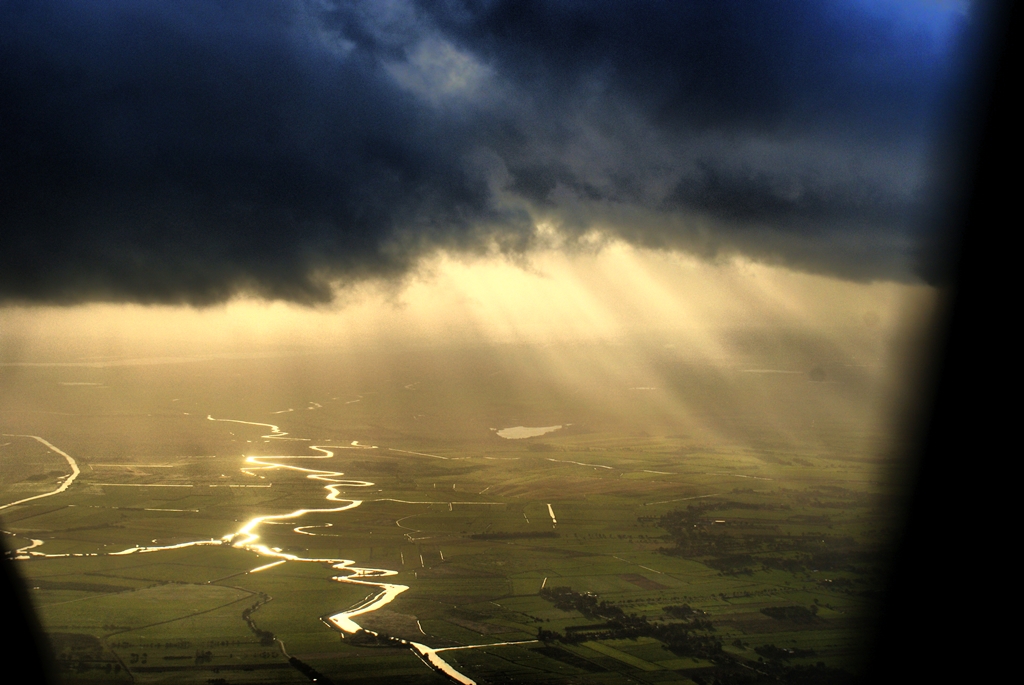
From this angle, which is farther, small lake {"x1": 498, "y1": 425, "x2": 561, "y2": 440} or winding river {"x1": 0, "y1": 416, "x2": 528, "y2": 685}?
small lake {"x1": 498, "y1": 425, "x2": 561, "y2": 440}

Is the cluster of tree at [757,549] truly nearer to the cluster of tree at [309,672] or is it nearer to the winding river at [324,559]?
the winding river at [324,559]

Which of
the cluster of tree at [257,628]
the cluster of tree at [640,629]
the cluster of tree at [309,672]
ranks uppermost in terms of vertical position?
the cluster of tree at [257,628]

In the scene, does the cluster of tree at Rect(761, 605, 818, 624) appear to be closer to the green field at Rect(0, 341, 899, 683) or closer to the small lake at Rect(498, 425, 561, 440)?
the green field at Rect(0, 341, 899, 683)

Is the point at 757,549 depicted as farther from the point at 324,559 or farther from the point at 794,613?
the point at 324,559

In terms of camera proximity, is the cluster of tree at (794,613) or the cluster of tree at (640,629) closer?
the cluster of tree at (640,629)

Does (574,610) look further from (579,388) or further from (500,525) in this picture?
(579,388)

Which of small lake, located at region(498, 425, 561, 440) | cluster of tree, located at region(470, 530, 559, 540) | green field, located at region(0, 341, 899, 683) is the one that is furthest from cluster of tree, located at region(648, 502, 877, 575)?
small lake, located at region(498, 425, 561, 440)

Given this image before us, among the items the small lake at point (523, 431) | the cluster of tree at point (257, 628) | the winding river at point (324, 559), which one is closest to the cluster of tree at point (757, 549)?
the winding river at point (324, 559)

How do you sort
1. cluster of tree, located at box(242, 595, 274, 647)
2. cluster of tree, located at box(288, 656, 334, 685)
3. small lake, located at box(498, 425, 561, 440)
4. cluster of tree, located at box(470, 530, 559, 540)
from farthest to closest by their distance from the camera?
small lake, located at box(498, 425, 561, 440)
cluster of tree, located at box(470, 530, 559, 540)
cluster of tree, located at box(242, 595, 274, 647)
cluster of tree, located at box(288, 656, 334, 685)
